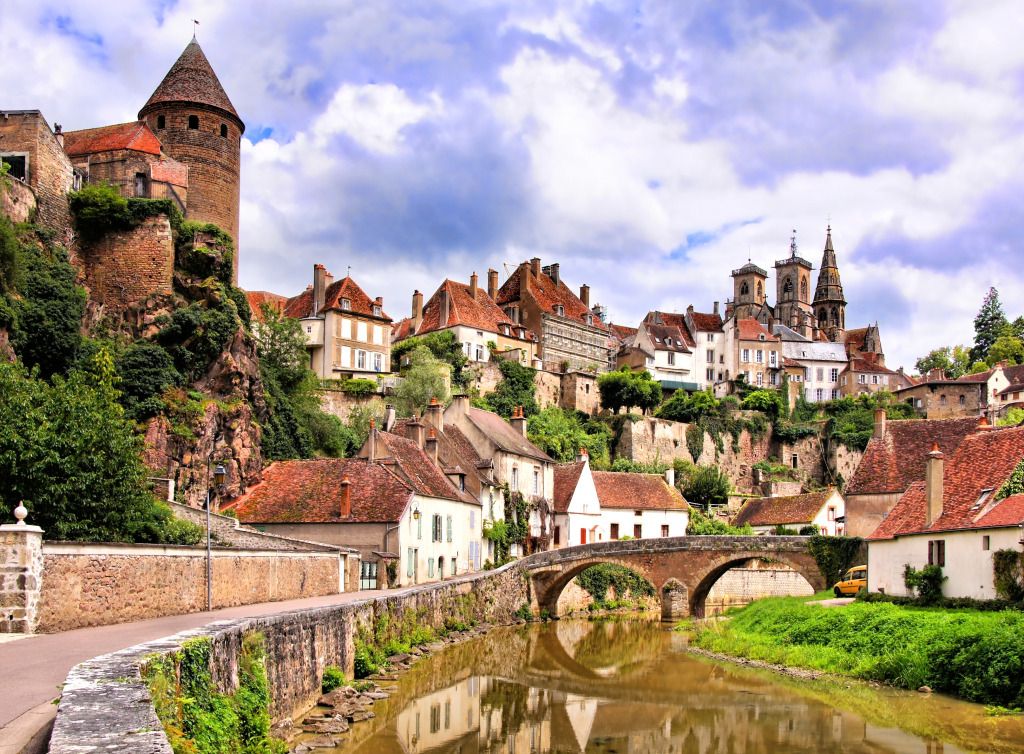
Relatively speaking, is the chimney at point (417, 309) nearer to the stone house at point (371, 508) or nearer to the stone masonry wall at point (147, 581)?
the stone house at point (371, 508)

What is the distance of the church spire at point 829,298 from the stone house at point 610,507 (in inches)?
2364

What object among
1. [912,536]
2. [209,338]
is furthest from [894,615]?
[209,338]

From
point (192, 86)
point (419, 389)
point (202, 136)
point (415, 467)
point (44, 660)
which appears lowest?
point (44, 660)

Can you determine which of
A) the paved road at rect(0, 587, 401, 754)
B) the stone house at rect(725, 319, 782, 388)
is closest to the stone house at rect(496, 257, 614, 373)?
the stone house at rect(725, 319, 782, 388)

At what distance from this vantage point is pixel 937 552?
78.7 feet

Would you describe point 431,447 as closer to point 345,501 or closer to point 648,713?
point 345,501

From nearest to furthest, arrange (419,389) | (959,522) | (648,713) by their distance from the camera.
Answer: (648,713) < (959,522) < (419,389)

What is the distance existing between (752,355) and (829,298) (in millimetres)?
30378

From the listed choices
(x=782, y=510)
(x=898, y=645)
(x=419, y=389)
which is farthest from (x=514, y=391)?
(x=898, y=645)

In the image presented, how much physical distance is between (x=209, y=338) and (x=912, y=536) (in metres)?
22.9

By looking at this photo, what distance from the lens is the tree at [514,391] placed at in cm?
5941

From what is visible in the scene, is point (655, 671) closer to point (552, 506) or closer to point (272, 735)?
point (272, 735)

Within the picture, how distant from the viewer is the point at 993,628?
1945 cm

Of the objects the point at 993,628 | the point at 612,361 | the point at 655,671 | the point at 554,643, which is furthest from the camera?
the point at 612,361
